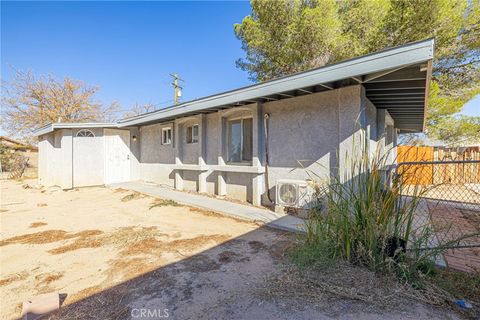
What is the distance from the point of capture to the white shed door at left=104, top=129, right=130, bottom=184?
395 inches

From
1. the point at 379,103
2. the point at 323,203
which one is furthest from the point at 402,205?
the point at 379,103

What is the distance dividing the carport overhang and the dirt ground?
2988 mm

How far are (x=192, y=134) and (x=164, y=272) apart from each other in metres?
5.97

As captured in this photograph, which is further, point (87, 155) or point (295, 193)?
point (87, 155)

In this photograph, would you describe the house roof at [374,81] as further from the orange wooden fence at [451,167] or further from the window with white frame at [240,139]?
the orange wooden fence at [451,167]

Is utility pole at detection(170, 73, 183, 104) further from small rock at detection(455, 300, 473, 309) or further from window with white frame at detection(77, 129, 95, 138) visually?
Answer: small rock at detection(455, 300, 473, 309)

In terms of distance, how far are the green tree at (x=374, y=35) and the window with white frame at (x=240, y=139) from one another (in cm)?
501

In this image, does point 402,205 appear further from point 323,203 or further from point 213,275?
point 213,275

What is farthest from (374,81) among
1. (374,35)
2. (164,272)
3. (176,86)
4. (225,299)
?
(176,86)

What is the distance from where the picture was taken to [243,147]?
257 inches

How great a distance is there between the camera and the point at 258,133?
5750 mm

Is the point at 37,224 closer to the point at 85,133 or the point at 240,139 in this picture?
the point at 240,139

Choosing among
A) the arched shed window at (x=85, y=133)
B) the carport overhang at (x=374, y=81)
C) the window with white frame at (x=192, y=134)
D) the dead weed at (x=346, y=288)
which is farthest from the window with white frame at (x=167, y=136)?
the dead weed at (x=346, y=288)

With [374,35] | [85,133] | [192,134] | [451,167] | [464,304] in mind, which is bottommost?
Result: [464,304]
